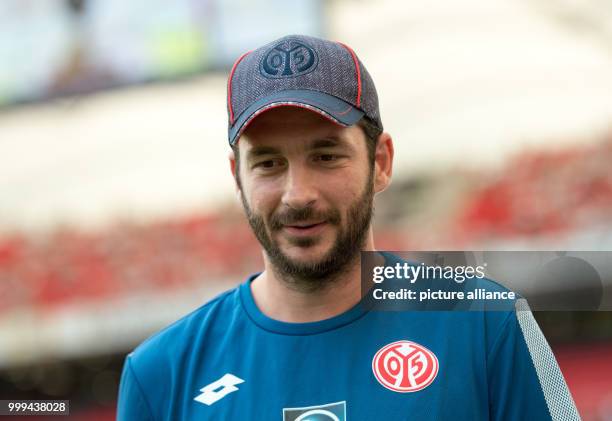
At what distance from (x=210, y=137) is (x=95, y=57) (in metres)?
1.30

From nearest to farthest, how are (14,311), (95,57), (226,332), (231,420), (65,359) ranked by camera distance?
(231,420) → (226,332) → (65,359) → (14,311) → (95,57)

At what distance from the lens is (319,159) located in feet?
4.55

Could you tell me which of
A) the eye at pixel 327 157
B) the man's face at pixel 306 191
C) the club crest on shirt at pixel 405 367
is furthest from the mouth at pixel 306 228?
the club crest on shirt at pixel 405 367

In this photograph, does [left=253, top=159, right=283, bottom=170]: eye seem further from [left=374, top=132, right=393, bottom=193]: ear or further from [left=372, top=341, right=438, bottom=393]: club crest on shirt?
[left=372, top=341, right=438, bottom=393]: club crest on shirt

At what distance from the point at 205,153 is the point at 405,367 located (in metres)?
5.48

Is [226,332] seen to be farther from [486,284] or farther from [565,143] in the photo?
[565,143]

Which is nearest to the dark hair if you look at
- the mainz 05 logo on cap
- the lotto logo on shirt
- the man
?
the man

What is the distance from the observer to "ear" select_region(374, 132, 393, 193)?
1.50 m

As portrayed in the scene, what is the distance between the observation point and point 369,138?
1458 millimetres

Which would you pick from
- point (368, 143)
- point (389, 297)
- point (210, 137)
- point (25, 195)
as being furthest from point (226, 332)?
point (25, 195)

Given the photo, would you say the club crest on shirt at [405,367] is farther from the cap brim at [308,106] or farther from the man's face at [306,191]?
the cap brim at [308,106]

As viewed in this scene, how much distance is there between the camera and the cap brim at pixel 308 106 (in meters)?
1.37

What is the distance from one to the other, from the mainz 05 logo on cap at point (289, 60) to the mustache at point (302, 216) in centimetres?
24

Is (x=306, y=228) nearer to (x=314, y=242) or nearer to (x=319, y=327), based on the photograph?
(x=314, y=242)
